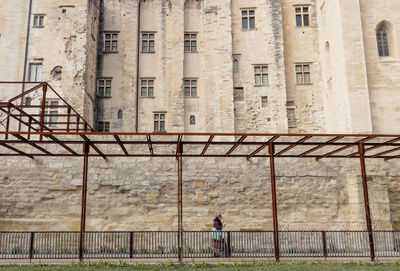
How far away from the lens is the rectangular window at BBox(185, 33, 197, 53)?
2420cm

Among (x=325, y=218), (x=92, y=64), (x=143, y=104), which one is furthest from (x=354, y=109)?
(x=92, y=64)

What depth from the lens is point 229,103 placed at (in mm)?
22719

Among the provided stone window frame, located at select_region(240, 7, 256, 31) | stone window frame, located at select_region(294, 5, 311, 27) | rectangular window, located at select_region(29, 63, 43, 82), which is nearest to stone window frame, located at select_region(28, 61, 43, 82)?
rectangular window, located at select_region(29, 63, 43, 82)

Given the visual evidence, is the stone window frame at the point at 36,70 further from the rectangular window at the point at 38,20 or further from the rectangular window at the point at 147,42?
the rectangular window at the point at 147,42

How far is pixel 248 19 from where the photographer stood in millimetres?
24266

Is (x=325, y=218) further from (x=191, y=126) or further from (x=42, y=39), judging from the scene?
(x=42, y=39)

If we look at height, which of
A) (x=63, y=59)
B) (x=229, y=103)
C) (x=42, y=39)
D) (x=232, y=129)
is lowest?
(x=232, y=129)

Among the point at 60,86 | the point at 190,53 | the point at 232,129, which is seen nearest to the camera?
the point at 60,86

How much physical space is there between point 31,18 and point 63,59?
341cm

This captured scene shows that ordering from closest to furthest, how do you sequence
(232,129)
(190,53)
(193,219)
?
(193,219), (232,129), (190,53)

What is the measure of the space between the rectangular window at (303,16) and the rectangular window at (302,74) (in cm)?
292

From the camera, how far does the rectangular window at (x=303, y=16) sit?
24.0 meters

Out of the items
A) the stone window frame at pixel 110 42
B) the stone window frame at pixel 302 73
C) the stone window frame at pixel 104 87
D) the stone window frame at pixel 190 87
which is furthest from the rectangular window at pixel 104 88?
the stone window frame at pixel 302 73

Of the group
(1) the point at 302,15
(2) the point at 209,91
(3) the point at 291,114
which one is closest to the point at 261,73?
(3) the point at 291,114
